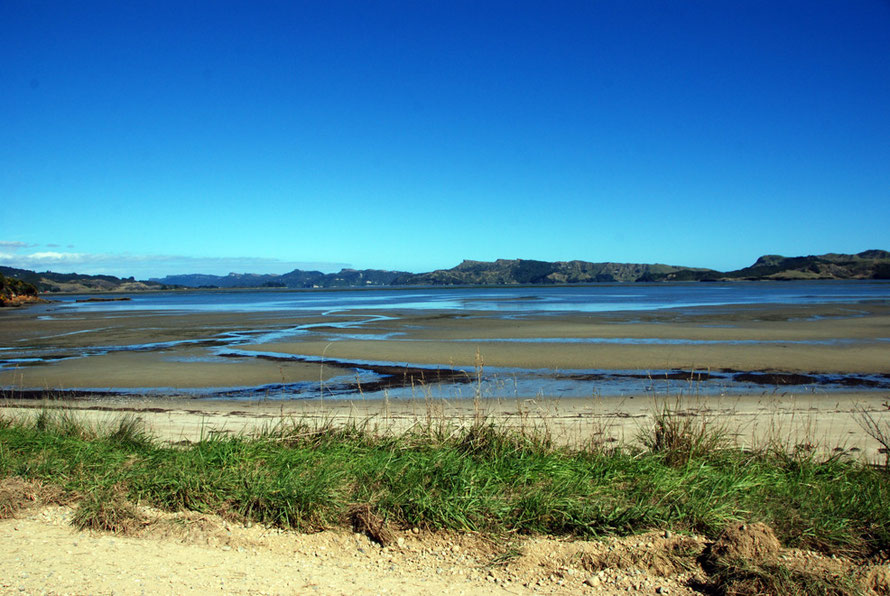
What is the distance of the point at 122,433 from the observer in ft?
28.3

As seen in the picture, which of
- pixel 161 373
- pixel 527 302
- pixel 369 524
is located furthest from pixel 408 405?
pixel 527 302

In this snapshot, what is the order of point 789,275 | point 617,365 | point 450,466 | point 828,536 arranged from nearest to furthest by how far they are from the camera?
point 828,536, point 450,466, point 617,365, point 789,275

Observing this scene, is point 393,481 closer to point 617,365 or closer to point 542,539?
point 542,539

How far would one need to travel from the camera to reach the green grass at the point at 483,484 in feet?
17.6

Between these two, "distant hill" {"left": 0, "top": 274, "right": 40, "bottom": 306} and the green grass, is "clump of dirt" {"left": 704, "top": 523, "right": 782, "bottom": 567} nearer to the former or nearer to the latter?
the green grass

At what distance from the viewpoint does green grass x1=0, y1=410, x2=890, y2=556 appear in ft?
17.6

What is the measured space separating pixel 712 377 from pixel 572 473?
1183 centimetres

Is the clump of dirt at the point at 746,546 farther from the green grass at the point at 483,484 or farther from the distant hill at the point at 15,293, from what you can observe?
the distant hill at the point at 15,293

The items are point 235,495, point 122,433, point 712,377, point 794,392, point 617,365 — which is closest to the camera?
point 235,495

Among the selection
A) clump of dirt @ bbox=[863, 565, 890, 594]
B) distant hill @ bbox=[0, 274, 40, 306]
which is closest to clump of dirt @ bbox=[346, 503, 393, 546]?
clump of dirt @ bbox=[863, 565, 890, 594]

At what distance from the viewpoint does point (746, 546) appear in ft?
15.3

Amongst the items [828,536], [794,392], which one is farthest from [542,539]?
[794,392]

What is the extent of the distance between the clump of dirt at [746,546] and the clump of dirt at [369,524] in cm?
267

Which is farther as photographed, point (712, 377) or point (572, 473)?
point (712, 377)
